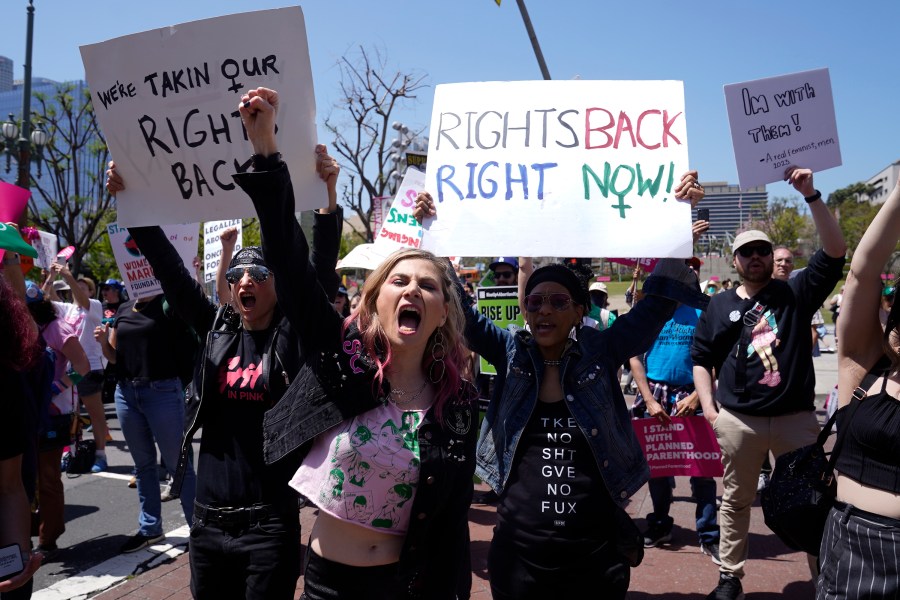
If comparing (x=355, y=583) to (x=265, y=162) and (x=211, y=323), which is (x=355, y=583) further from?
(x=211, y=323)

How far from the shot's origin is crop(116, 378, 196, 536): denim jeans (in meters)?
5.13

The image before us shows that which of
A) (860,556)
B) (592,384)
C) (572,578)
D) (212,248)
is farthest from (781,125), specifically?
(212,248)

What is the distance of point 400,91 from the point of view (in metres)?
21.2

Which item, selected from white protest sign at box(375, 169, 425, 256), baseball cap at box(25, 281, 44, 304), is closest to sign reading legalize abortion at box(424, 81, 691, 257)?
white protest sign at box(375, 169, 425, 256)

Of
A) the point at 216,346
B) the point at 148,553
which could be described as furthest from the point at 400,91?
the point at 216,346

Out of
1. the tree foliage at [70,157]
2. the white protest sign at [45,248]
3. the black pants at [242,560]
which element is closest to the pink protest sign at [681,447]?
the black pants at [242,560]

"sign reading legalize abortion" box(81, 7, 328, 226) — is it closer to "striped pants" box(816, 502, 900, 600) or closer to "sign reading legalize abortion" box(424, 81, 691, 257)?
"sign reading legalize abortion" box(424, 81, 691, 257)

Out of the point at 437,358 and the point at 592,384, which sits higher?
the point at 437,358

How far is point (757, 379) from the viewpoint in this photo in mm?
4207

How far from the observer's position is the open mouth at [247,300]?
9.93ft

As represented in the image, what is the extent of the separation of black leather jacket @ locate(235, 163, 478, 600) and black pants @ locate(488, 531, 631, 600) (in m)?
0.46

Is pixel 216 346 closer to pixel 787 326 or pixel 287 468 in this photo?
pixel 287 468

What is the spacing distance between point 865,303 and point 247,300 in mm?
2318

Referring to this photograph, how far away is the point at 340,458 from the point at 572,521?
3.29 ft
